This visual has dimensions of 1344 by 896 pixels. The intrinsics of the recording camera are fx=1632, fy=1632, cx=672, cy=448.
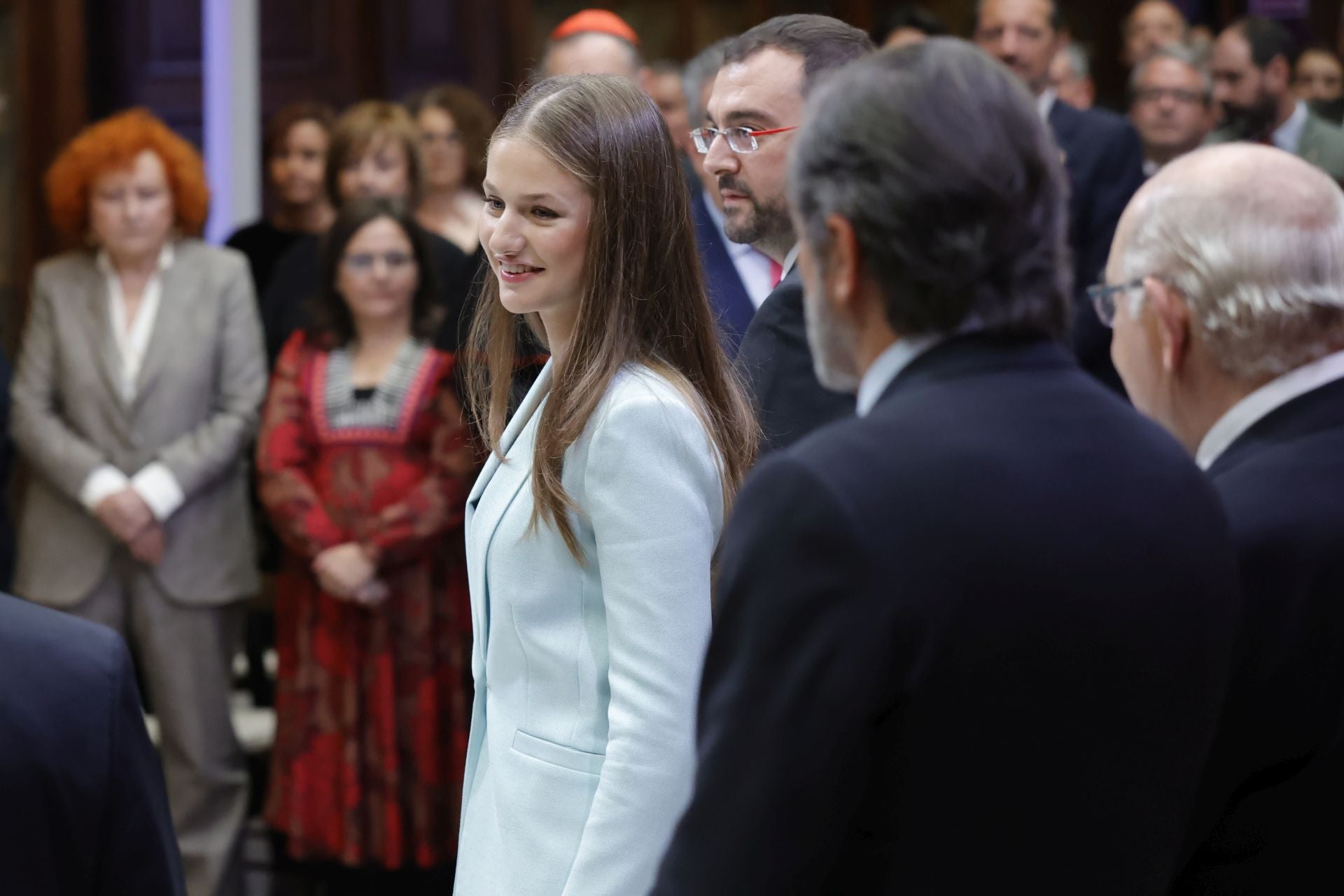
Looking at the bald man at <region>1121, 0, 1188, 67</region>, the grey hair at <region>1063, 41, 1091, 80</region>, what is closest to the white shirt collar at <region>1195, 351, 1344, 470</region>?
the grey hair at <region>1063, 41, 1091, 80</region>

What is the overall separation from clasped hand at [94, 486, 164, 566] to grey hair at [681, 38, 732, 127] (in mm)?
1562

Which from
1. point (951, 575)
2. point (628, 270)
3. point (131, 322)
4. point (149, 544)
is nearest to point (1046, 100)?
point (131, 322)

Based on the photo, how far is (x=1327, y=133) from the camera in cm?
511

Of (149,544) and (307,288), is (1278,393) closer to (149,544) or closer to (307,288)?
(149,544)

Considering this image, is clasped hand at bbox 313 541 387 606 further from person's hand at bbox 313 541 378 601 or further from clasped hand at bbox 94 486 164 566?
clasped hand at bbox 94 486 164 566

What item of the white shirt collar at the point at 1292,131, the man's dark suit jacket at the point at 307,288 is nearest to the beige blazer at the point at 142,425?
the man's dark suit jacket at the point at 307,288

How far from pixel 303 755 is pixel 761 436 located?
6.79 feet

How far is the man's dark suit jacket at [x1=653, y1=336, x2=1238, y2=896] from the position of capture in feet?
3.45

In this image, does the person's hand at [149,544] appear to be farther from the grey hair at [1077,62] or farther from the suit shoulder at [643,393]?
the grey hair at [1077,62]

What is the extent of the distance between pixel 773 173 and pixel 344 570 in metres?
1.76

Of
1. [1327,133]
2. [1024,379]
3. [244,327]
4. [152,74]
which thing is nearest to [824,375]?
[1024,379]

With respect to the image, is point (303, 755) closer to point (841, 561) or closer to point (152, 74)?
point (841, 561)

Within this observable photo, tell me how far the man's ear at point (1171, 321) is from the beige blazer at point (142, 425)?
9.42 feet

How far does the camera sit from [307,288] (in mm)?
4266
